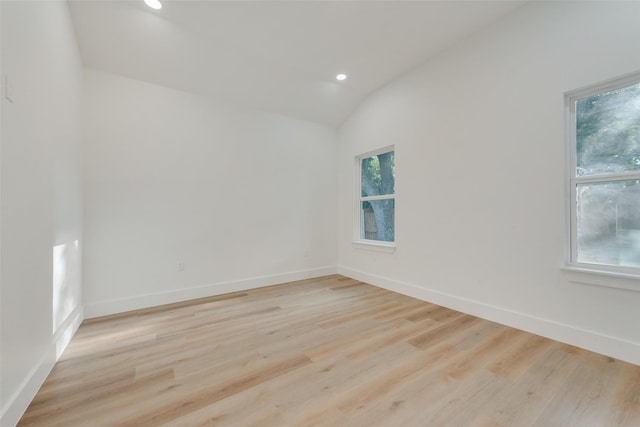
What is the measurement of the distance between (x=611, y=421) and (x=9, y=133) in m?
3.35

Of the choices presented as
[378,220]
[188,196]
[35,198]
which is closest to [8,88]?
[35,198]

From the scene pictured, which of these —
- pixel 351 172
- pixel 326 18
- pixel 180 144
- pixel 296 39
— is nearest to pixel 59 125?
pixel 180 144

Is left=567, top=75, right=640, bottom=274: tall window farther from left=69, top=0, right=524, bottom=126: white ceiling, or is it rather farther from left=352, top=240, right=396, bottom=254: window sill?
left=352, top=240, right=396, bottom=254: window sill

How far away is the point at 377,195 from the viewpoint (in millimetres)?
3975

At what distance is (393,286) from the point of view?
344 centimetres

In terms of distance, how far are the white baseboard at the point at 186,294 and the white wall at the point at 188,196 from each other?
1cm

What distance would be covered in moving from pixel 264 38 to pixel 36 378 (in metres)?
3.25

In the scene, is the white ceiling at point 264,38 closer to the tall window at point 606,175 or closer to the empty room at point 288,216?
the empty room at point 288,216

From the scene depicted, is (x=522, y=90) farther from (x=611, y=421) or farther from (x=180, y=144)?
(x=180, y=144)

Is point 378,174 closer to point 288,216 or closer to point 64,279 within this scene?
point 288,216

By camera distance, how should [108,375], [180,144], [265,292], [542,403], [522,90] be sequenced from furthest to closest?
[265,292] < [180,144] < [522,90] < [108,375] < [542,403]

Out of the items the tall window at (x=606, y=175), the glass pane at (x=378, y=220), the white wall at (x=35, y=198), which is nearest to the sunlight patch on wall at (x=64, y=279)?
the white wall at (x=35, y=198)

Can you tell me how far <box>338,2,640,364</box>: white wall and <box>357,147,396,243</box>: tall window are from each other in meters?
0.31

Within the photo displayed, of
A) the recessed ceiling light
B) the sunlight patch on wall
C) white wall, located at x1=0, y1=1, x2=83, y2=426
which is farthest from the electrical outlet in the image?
the recessed ceiling light
